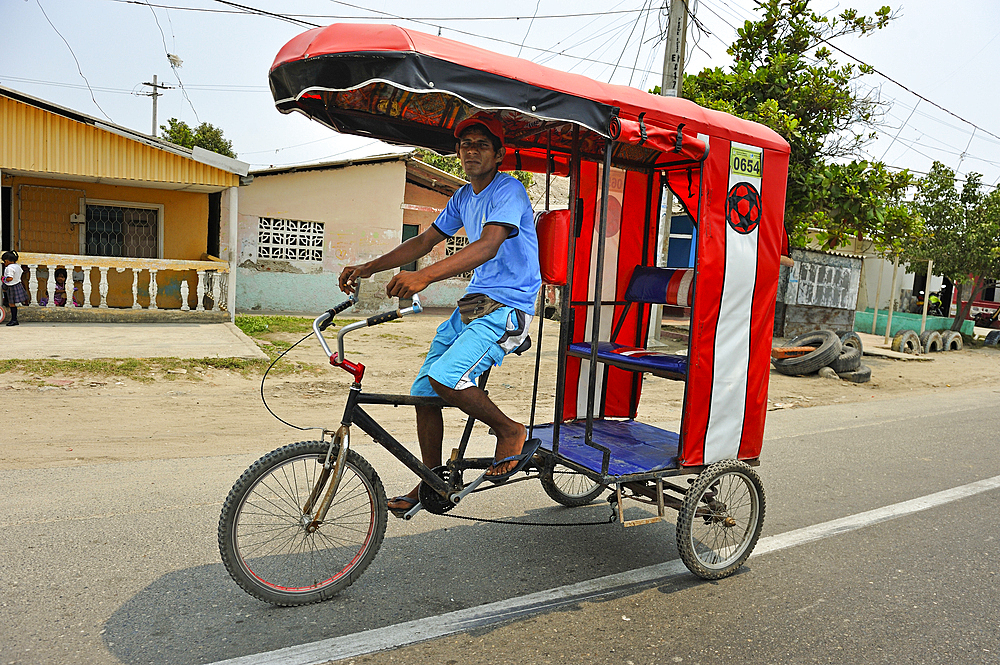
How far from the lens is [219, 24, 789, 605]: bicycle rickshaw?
3.09 m

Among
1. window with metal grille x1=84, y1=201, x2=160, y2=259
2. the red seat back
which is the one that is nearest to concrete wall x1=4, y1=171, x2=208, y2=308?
window with metal grille x1=84, y1=201, x2=160, y2=259

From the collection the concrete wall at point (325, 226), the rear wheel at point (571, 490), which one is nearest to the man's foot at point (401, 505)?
the rear wheel at point (571, 490)

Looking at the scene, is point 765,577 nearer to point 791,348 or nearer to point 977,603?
point 977,603

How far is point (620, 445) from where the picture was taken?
440 cm

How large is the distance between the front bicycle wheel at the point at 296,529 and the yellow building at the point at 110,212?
425 inches

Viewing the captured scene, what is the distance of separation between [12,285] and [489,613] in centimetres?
1123

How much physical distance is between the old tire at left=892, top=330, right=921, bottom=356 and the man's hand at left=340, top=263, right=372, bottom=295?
54.2 feet

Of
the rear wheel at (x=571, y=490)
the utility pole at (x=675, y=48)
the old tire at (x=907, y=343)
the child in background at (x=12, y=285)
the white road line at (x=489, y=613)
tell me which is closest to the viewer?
the white road line at (x=489, y=613)

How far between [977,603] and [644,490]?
171cm

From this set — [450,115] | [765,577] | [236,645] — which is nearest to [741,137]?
[450,115]

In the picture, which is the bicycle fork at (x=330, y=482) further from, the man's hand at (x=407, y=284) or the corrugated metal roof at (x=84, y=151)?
the corrugated metal roof at (x=84, y=151)

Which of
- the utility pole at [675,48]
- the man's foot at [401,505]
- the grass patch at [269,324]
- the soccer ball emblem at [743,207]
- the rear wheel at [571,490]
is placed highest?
the utility pole at [675,48]

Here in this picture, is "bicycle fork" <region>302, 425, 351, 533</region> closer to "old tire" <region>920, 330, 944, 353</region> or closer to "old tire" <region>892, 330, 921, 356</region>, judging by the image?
"old tire" <region>892, 330, 921, 356</region>

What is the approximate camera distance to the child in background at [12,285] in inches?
451
